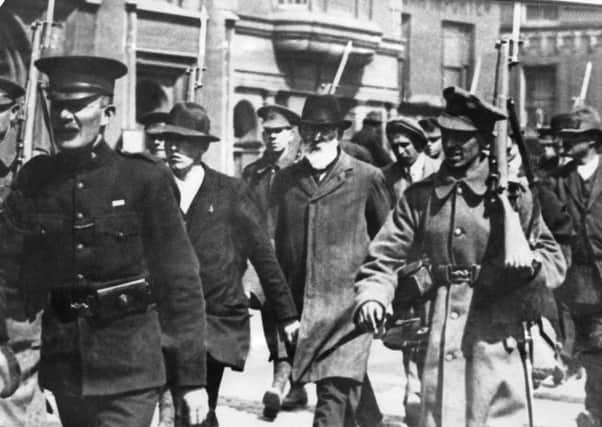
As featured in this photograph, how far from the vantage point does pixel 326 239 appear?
591cm

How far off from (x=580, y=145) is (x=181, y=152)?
94.4 inches

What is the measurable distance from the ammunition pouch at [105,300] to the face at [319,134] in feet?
7.81

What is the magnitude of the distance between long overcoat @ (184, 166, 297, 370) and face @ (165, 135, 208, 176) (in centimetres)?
10

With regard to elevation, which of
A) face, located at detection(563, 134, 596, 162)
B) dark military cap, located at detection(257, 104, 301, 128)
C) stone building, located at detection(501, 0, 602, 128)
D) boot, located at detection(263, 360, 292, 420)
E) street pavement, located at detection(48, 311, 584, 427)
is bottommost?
street pavement, located at detection(48, 311, 584, 427)

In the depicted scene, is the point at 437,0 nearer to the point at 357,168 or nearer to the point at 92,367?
the point at 357,168

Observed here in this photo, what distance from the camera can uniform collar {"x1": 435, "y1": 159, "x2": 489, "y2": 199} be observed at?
15.8 ft

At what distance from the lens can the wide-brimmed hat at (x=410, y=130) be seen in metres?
7.15

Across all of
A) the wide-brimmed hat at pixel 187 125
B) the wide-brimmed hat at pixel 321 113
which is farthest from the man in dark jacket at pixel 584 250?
the wide-brimmed hat at pixel 187 125

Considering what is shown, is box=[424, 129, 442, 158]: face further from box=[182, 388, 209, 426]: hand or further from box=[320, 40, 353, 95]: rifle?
box=[182, 388, 209, 426]: hand

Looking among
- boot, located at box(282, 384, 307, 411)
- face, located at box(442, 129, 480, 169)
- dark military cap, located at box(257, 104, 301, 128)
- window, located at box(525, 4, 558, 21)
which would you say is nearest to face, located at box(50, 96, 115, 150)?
face, located at box(442, 129, 480, 169)

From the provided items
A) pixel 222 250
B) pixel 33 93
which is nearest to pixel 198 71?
pixel 33 93

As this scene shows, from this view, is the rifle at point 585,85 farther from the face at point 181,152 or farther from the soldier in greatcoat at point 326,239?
the face at point 181,152

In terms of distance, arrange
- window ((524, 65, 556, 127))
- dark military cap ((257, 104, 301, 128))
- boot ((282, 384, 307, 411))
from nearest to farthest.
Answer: boot ((282, 384, 307, 411)), dark military cap ((257, 104, 301, 128)), window ((524, 65, 556, 127))

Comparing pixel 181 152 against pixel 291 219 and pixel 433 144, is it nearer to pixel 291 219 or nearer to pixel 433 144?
pixel 291 219
